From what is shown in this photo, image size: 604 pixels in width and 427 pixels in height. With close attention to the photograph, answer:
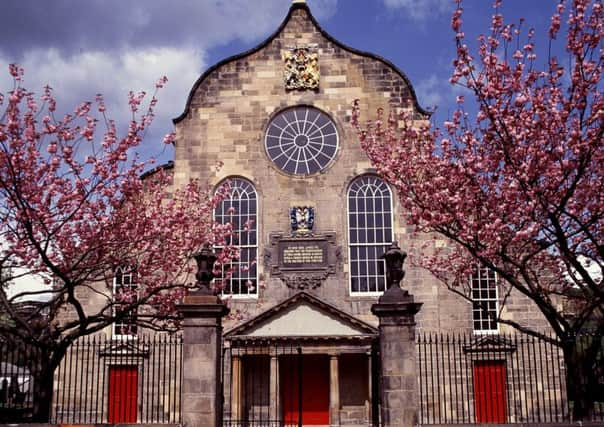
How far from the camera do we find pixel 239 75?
87.1 feet

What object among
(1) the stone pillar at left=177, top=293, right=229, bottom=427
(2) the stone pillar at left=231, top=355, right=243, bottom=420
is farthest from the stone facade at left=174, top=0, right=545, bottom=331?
(1) the stone pillar at left=177, top=293, right=229, bottom=427

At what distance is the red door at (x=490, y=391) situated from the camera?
2380 centimetres

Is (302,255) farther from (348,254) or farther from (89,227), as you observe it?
(89,227)

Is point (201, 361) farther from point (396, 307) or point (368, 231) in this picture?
point (368, 231)

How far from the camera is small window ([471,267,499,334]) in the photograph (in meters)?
24.9

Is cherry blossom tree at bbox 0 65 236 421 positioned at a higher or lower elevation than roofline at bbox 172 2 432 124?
lower

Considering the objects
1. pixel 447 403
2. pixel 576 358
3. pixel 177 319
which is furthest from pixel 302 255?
pixel 576 358

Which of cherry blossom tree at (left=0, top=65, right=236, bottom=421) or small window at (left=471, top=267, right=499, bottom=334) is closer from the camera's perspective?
cherry blossom tree at (left=0, top=65, right=236, bottom=421)

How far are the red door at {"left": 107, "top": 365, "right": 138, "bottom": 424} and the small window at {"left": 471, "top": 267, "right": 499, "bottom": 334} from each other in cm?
1215

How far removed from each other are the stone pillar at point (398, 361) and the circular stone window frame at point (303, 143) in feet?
43.5

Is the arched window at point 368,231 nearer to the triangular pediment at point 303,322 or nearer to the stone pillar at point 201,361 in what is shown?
the triangular pediment at point 303,322

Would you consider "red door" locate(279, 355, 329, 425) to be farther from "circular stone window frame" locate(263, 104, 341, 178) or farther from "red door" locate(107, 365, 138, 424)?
"circular stone window frame" locate(263, 104, 341, 178)

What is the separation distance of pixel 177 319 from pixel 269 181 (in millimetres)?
9998

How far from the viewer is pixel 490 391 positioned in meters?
24.0
